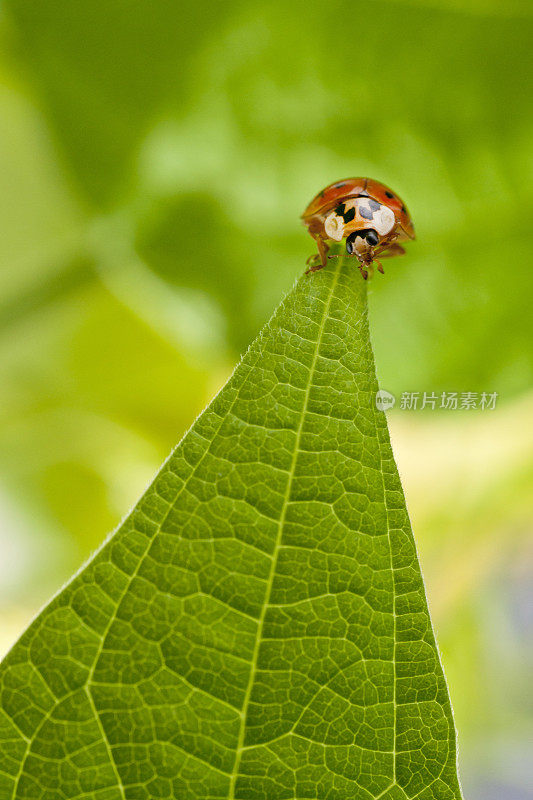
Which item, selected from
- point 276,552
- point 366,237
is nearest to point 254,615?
point 276,552

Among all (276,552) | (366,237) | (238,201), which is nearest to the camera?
A: (276,552)

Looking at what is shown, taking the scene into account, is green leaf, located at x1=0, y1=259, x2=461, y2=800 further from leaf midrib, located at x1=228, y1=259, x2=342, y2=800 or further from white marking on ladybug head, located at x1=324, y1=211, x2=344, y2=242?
white marking on ladybug head, located at x1=324, y1=211, x2=344, y2=242

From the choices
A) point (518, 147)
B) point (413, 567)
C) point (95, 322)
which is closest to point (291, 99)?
point (518, 147)

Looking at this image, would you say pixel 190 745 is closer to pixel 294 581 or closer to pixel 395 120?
pixel 294 581

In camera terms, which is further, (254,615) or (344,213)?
(344,213)

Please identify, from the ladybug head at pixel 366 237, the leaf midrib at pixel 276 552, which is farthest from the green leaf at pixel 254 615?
the ladybug head at pixel 366 237

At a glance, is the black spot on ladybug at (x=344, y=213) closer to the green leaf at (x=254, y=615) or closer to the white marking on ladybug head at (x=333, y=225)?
the white marking on ladybug head at (x=333, y=225)

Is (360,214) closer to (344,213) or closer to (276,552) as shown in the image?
(344,213)
